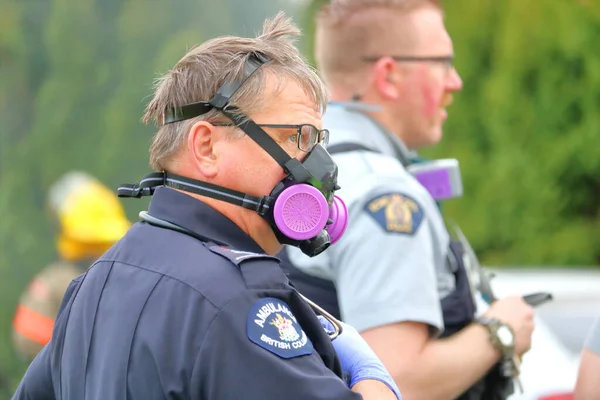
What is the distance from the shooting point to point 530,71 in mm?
7273

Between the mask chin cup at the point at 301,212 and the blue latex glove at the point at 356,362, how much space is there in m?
0.20

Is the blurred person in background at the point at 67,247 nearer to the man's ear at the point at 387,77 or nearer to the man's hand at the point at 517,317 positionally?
the man's ear at the point at 387,77

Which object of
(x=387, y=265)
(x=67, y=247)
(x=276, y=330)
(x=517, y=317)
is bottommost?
(x=67, y=247)

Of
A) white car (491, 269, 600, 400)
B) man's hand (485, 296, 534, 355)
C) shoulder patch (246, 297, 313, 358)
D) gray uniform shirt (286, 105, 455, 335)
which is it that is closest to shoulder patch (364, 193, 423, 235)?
gray uniform shirt (286, 105, 455, 335)

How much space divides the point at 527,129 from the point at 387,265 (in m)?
5.00

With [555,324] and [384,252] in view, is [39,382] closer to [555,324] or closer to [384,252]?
[384,252]

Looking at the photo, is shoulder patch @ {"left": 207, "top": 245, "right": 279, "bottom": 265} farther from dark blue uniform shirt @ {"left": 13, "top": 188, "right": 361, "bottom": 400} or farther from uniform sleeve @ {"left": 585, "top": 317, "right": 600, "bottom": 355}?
uniform sleeve @ {"left": 585, "top": 317, "right": 600, "bottom": 355}

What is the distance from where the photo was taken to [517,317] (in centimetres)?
280

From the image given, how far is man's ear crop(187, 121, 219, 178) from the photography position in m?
1.77

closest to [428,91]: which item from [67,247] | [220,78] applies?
[220,78]

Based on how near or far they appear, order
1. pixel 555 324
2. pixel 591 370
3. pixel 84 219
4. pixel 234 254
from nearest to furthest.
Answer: pixel 234 254, pixel 591 370, pixel 555 324, pixel 84 219

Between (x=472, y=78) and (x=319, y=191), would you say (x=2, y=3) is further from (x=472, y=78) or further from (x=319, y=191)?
(x=319, y=191)

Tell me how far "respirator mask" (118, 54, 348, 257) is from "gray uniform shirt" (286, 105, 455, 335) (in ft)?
2.29

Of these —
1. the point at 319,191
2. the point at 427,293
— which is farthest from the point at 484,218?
the point at 319,191
